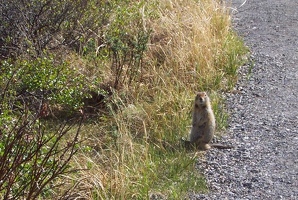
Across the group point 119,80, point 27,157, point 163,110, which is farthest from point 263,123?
point 27,157

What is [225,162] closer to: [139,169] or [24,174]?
[139,169]

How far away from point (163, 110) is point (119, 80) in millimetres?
1248

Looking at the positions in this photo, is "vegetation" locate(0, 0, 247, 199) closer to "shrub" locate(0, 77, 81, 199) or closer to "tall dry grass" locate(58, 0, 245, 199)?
"tall dry grass" locate(58, 0, 245, 199)

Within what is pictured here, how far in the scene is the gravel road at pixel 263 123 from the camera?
20.1 ft

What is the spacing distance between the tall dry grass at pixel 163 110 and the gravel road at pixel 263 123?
8.2 inches

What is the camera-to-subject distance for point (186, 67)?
29.0ft

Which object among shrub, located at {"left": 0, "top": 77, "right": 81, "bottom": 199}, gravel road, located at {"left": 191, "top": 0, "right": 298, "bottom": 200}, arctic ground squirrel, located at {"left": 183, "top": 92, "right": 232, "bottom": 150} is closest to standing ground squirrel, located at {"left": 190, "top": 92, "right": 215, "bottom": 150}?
arctic ground squirrel, located at {"left": 183, "top": 92, "right": 232, "bottom": 150}

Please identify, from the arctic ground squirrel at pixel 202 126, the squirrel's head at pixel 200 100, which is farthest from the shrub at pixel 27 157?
the squirrel's head at pixel 200 100

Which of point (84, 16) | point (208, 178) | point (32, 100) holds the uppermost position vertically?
point (84, 16)

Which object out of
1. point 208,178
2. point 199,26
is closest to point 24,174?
point 208,178

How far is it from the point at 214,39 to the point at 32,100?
2.79 m

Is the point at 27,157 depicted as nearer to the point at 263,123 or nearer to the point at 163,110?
the point at 163,110

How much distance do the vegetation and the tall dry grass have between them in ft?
0.04

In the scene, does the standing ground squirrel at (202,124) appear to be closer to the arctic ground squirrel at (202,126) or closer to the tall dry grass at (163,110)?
the arctic ground squirrel at (202,126)
